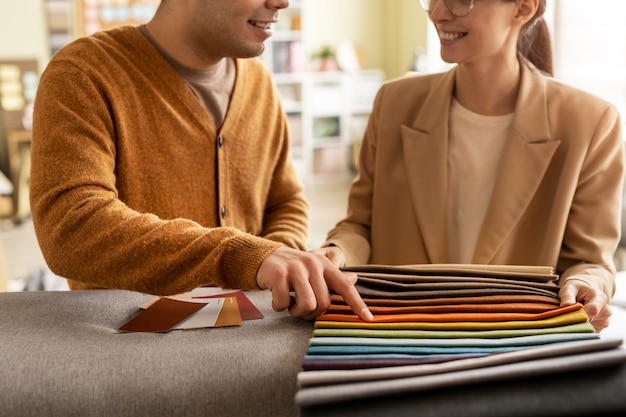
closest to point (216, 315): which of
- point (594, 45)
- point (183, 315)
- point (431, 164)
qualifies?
point (183, 315)

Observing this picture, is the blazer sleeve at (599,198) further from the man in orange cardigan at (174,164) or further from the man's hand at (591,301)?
the man in orange cardigan at (174,164)

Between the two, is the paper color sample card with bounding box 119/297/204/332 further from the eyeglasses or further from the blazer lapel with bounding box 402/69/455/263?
the eyeglasses

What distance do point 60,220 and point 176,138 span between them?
1.42ft

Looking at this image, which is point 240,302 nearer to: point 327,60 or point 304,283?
point 304,283

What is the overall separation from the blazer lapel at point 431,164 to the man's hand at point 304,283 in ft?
1.70

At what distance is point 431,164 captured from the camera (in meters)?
1.53

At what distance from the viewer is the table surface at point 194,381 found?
2.25ft

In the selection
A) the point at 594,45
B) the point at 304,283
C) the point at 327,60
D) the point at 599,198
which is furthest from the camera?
the point at 327,60

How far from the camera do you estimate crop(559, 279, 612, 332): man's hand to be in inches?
42.2

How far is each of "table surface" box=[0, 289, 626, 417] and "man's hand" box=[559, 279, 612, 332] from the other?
0.38 metres

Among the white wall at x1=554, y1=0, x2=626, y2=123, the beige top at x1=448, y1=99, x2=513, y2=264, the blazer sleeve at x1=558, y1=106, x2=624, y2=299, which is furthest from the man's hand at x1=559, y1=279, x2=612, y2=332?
the white wall at x1=554, y1=0, x2=626, y2=123

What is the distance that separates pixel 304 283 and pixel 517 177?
67cm

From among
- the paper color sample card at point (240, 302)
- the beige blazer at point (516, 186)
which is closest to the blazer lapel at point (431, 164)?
the beige blazer at point (516, 186)

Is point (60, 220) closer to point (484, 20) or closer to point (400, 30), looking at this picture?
point (484, 20)
